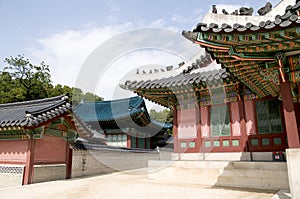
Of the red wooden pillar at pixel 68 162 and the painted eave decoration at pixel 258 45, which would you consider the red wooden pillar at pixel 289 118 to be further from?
the red wooden pillar at pixel 68 162

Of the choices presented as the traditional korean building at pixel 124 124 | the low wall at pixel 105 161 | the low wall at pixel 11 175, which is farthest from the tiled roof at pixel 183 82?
the traditional korean building at pixel 124 124

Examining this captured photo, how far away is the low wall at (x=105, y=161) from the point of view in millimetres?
12242

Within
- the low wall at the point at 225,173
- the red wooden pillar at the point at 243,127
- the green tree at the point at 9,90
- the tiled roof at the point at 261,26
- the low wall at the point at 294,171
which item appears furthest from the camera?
the green tree at the point at 9,90

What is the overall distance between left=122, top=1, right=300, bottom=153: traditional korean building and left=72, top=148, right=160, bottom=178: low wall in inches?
204

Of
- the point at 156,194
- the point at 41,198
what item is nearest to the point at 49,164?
the point at 41,198

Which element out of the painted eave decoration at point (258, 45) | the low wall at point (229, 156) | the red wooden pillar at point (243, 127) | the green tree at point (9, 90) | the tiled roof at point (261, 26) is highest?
the green tree at point (9, 90)

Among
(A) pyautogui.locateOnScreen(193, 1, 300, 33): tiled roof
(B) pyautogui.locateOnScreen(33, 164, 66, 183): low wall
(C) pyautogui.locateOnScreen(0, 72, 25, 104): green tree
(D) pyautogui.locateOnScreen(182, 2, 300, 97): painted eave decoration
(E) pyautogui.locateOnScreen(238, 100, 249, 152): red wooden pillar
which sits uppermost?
(C) pyautogui.locateOnScreen(0, 72, 25, 104): green tree

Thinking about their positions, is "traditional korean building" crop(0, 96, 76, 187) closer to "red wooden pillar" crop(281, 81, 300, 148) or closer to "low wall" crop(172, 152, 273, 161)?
"low wall" crop(172, 152, 273, 161)

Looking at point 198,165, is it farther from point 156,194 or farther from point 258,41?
point 258,41

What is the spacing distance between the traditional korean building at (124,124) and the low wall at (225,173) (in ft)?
35.5

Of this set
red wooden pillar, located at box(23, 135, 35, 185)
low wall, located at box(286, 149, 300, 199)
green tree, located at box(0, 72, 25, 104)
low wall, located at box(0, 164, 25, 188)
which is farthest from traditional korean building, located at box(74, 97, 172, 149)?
A: low wall, located at box(286, 149, 300, 199)

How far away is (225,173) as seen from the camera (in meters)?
8.05

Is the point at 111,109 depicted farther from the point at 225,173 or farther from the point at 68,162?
the point at 225,173

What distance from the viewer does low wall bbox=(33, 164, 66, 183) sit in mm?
9514
